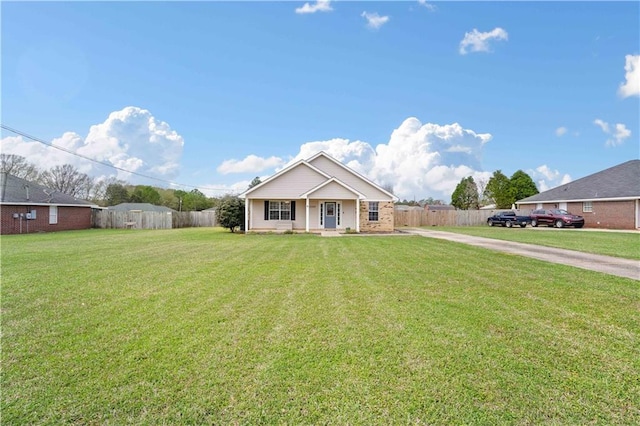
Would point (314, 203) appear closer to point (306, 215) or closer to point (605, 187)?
point (306, 215)

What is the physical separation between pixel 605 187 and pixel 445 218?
13.0m

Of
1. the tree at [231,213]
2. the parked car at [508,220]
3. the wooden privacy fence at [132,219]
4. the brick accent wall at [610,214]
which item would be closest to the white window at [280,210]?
the tree at [231,213]

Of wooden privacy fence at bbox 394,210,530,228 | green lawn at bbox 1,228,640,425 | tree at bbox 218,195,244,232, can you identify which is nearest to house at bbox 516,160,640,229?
wooden privacy fence at bbox 394,210,530,228

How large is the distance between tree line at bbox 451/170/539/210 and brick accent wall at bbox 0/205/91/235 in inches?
1919

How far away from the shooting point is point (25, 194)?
→ 23938 millimetres

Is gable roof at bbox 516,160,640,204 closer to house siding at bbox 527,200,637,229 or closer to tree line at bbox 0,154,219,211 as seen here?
house siding at bbox 527,200,637,229

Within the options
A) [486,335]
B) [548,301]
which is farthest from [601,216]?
[486,335]

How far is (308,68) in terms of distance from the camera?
18.9m

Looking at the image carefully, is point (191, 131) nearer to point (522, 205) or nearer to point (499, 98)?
point (499, 98)

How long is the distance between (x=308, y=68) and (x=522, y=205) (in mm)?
29048

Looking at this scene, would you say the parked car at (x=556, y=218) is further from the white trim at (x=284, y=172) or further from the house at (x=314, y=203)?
the white trim at (x=284, y=172)

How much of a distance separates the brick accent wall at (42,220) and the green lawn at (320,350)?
72.2ft

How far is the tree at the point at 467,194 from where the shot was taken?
52000 mm

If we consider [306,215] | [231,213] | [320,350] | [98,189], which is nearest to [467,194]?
[306,215]
